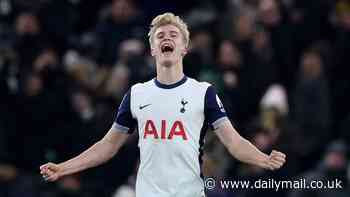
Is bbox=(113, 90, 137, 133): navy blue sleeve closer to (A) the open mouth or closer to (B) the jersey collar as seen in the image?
(B) the jersey collar

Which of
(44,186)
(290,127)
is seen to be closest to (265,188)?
(290,127)

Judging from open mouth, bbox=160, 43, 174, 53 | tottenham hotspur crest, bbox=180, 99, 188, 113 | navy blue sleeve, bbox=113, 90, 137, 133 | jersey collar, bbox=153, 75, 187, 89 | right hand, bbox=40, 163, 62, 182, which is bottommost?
right hand, bbox=40, 163, 62, 182

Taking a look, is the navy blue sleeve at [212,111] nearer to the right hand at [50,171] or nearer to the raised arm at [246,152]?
the raised arm at [246,152]

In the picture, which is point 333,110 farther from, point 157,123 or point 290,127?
point 157,123

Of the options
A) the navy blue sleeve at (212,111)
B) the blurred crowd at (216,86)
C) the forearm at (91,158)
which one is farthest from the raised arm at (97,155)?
the blurred crowd at (216,86)

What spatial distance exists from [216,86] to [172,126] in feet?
16.8

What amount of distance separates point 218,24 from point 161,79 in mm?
6328

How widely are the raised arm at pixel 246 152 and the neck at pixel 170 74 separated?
0.47 metres

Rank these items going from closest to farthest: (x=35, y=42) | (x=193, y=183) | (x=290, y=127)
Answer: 1. (x=193, y=183)
2. (x=290, y=127)
3. (x=35, y=42)

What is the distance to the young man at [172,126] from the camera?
7719mm

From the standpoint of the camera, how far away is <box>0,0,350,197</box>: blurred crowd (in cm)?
1230

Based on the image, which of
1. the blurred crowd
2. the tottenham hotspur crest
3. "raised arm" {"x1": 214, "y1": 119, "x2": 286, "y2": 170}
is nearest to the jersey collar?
the tottenham hotspur crest

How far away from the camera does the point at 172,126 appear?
7.75 metres

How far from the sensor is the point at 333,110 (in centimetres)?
1293
